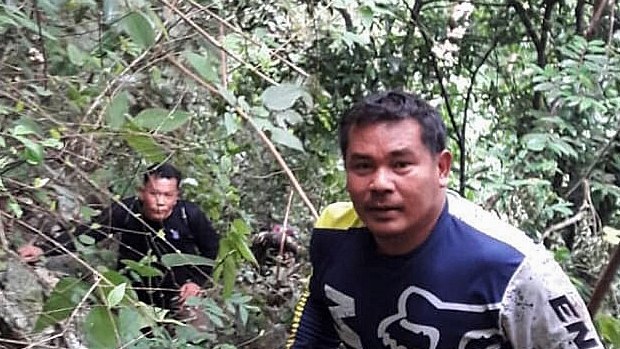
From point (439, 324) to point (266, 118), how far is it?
1.76 feet

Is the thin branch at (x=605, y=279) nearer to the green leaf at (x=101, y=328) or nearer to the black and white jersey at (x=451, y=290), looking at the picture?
the black and white jersey at (x=451, y=290)

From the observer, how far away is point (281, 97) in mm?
1867

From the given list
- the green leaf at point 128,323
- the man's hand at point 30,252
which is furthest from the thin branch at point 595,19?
the green leaf at point 128,323

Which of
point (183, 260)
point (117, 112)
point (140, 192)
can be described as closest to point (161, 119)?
point (117, 112)

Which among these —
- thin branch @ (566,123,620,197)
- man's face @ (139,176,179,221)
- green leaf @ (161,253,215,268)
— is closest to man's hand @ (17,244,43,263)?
green leaf @ (161,253,215,268)

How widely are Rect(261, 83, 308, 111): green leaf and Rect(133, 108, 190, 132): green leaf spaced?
0.53 ft

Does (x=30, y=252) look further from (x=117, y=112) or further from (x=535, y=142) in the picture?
(x=535, y=142)

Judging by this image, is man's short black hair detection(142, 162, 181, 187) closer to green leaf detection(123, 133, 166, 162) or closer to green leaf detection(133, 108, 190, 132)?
green leaf detection(123, 133, 166, 162)

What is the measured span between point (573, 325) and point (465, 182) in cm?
206

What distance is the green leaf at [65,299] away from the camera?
69.8 inches

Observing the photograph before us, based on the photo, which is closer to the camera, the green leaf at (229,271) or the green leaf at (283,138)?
the green leaf at (283,138)

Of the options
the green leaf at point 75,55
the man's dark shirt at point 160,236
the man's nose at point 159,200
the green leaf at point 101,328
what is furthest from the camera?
the man's nose at point 159,200

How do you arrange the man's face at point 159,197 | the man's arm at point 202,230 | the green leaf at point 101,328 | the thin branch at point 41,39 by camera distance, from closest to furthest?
the green leaf at point 101,328
the thin branch at point 41,39
the man's face at point 159,197
the man's arm at point 202,230

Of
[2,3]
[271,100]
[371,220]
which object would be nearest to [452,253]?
[371,220]
